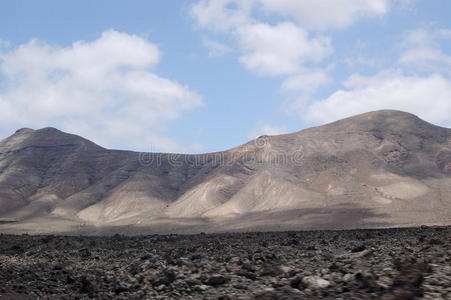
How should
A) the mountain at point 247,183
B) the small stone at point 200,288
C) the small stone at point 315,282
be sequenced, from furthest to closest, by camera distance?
the mountain at point 247,183 < the small stone at point 200,288 < the small stone at point 315,282

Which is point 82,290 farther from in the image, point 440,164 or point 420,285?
point 440,164

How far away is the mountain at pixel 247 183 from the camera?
77.3m

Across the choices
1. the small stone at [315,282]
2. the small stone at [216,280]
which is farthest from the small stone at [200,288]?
the small stone at [315,282]

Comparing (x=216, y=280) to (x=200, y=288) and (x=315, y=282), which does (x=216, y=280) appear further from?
(x=315, y=282)

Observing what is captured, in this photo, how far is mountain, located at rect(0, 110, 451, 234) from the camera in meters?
77.3

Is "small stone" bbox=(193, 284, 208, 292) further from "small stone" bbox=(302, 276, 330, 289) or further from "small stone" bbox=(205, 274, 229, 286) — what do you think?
"small stone" bbox=(302, 276, 330, 289)

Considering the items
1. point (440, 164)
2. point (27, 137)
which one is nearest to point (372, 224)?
point (440, 164)

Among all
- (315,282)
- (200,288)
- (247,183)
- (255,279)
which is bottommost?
(200,288)

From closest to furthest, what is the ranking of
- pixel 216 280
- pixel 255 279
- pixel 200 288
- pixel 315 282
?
pixel 315 282 → pixel 200 288 → pixel 216 280 → pixel 255 279

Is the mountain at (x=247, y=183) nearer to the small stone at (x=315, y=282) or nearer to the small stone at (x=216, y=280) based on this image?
the small stone at (x=216, y=280)

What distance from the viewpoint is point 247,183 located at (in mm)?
103062

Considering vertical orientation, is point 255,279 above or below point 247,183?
below

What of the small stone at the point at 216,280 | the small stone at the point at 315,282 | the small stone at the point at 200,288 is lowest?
the small stone at the point at 200,288

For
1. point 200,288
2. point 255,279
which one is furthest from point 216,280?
point 255,279
